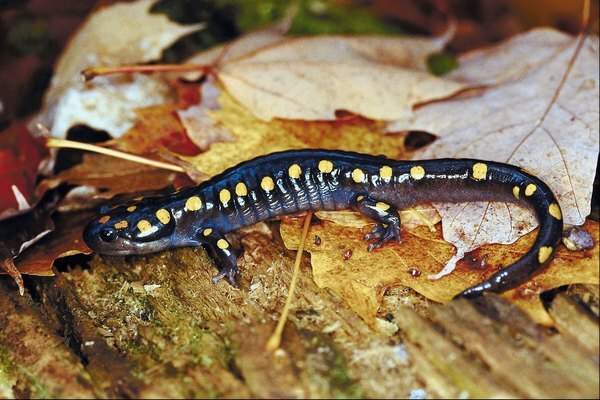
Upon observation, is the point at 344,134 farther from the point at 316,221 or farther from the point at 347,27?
the point at 347,27

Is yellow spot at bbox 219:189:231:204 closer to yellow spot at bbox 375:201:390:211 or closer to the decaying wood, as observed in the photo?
the decaying wood

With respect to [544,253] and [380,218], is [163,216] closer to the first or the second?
[380,218]

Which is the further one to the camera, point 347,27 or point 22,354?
point 347,27

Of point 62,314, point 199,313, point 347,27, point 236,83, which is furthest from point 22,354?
point 347,27

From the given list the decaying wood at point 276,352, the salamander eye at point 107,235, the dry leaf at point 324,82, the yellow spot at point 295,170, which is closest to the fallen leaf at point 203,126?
the dry leaf at point 324,82

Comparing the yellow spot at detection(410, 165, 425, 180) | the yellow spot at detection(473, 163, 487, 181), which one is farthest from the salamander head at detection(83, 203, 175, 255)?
the yellow spot at detection(473, 163, 487, 181)

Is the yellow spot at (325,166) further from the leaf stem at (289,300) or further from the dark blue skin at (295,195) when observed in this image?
the leaf stem at (289,300)

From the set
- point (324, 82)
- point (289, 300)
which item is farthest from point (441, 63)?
point (289, 300)
